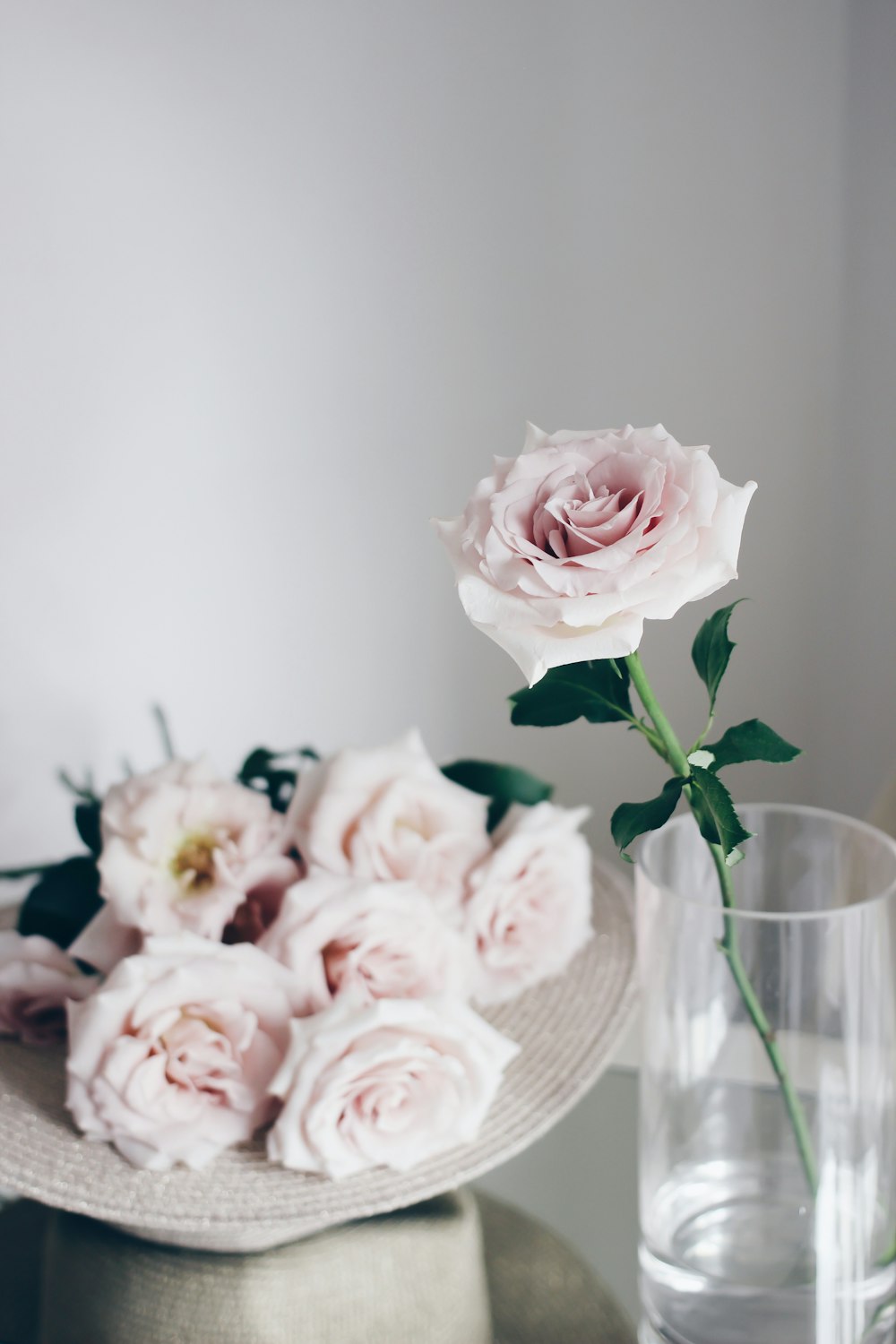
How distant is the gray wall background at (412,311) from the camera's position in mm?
837

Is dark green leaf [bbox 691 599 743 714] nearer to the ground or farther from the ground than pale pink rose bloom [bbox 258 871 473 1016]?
farther from the ground

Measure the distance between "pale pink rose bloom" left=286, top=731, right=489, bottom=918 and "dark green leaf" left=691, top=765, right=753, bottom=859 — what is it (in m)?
0.26

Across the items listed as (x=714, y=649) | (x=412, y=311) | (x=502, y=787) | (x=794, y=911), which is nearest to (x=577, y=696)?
(x=714, y=649)

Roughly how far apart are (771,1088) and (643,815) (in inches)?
7.3

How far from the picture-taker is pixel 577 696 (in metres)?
0.39

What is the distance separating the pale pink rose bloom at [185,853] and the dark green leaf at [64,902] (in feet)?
0.18

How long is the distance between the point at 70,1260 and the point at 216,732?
0.50 meters

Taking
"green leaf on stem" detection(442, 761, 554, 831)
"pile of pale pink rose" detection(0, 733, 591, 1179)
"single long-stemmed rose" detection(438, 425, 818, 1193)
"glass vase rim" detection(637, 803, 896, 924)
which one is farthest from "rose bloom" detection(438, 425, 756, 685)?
"green leaf on stem" detection(442, 761, 554, 831)

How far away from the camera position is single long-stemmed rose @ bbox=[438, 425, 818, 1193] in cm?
30

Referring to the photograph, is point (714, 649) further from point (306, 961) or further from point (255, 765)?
point (255, 765)

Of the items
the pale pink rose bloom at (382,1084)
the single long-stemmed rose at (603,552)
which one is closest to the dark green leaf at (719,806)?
the single long-stemmed rose at (603,552)

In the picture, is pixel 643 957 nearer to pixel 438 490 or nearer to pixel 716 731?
pixel 716 731

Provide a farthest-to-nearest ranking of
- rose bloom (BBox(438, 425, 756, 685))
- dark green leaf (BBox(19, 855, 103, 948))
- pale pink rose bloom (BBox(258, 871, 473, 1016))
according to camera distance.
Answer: dark green leaf (BBox(19, 855, 103, 948)), pale pink rose bloom (BBox(258, 871, 473, 1016)), rose bloom (BBox(438, 425, 756, 685))

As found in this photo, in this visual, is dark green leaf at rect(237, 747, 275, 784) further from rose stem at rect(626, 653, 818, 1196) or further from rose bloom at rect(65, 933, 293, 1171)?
rose stem at rect(626, 653, 818, 1196)
